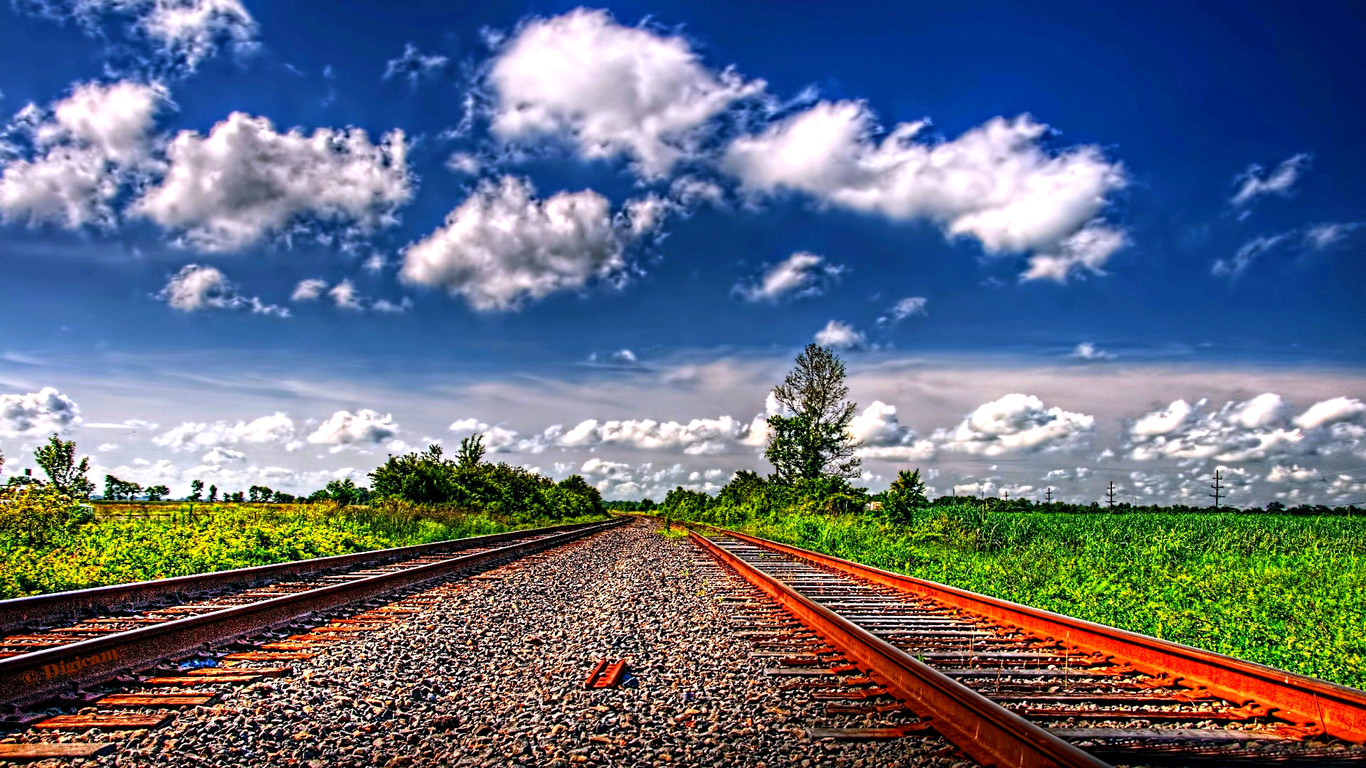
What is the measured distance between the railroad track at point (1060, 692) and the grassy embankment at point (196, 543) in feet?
27.2

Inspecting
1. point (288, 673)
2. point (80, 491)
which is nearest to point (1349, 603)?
point (288, 673)

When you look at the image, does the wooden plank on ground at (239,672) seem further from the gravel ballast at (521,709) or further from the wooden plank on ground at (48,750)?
the wooden plank on ground at (48,750)

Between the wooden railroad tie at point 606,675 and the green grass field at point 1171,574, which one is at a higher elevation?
the green grass field at point 1171,574

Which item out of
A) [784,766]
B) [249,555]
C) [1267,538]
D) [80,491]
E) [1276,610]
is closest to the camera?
[784,766]

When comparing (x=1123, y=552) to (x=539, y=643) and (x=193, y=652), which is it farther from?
(x=193, y=652)

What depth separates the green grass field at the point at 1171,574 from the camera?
6480mm

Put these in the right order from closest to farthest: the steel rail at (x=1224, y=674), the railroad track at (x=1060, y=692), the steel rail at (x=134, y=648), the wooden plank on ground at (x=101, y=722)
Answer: the railroad track at (x=1060, y=692)
the steel rail at (x=1224, y=674)
the wooden plank on ground at (x=101, y=722)
the steel rail at (x=134, y=648)

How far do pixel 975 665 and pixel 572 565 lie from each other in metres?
9.08

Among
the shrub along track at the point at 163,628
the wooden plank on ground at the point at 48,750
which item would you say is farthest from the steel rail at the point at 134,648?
the wooden plank on ground at the point at 48,750

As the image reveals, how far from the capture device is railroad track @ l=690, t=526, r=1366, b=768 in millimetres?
3438

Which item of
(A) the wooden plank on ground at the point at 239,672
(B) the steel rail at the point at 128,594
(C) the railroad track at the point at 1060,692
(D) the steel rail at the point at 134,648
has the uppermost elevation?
(C) the railroad track at the point at 1060,692

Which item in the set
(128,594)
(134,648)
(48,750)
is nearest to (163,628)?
(134,648)

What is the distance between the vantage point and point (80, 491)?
1452 centimetres

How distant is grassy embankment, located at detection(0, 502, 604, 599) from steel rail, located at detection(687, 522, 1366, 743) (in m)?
10.0
